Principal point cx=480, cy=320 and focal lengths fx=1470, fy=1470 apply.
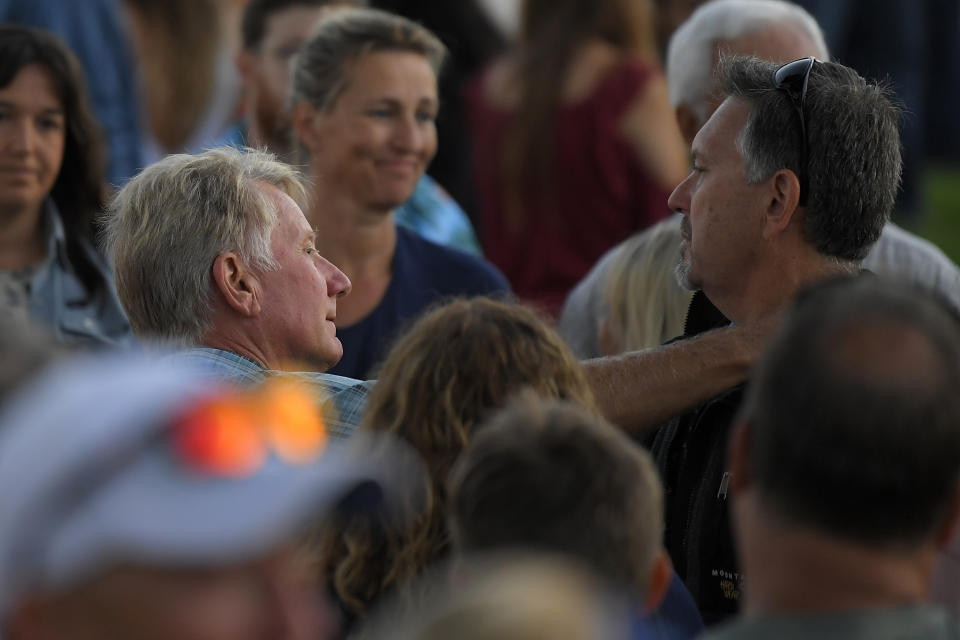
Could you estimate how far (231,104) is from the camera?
6.69 m

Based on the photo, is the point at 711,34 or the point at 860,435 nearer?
the point at 860,435

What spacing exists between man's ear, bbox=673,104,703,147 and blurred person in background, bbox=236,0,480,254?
3.50 ft

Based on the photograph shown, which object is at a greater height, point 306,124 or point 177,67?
point 306,124

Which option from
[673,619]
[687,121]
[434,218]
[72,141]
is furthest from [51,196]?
[673,619]

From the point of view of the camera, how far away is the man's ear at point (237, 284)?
10.1ft

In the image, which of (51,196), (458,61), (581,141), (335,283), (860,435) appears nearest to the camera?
(860,435)

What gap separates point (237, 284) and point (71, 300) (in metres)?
1.51

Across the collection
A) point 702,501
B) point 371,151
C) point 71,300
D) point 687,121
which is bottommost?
point 71,300

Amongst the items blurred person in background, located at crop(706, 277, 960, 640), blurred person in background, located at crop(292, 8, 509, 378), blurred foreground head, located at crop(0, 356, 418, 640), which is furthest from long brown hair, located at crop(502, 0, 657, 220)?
blurred foreground head, located at crop(0, 356, 418, 640)

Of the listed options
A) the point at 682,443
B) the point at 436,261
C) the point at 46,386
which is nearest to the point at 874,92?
the point at 682,443

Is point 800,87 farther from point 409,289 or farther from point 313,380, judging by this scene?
point 409,289

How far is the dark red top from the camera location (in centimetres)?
534

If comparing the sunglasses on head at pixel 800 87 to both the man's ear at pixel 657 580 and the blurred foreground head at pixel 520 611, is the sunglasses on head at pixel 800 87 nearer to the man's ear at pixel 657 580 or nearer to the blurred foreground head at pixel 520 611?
the man's ear at pixel 657 580

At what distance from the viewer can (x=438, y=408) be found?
238 cm
